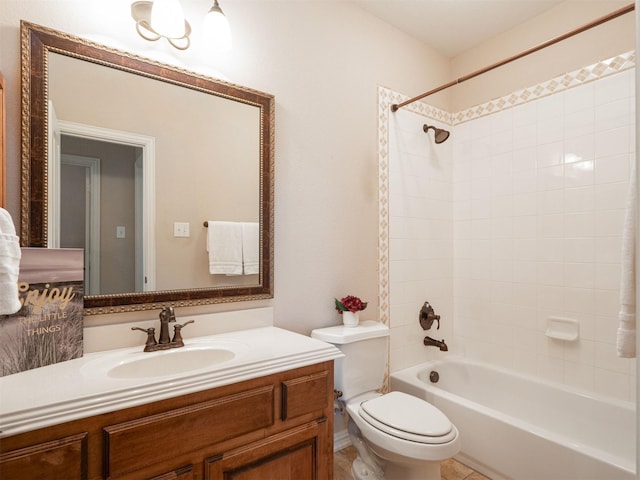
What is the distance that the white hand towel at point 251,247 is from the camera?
1.71m

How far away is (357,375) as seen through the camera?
181cm

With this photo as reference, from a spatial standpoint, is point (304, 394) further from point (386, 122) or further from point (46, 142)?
point (386, 122)

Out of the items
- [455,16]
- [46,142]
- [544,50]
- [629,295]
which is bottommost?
[629,295]

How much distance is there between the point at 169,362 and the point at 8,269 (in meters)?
0.66

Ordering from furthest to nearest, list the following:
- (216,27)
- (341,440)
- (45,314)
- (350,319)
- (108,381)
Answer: (341,440) → (350,319) → (216,27) → (45,314) → (108,381)

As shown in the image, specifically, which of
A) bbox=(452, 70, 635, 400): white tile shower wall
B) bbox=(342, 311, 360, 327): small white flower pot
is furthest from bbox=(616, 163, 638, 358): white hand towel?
bbox=(452, 70, 635, 400): white tile shower wall

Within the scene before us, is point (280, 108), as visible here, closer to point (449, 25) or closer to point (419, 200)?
point (419, 200)

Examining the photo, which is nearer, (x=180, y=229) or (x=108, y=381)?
(x=108, y=381)

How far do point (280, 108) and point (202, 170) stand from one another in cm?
55

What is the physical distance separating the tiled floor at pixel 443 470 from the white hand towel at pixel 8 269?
→ 5.52ft

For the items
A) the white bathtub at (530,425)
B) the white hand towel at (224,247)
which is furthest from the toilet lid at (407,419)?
the white hand towel at (224,247)

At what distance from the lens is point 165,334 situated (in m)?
1.40

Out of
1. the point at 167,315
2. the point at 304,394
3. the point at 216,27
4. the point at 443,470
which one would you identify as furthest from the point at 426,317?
the point at 216,27

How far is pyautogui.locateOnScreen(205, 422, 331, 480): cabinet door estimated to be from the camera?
111 centimetres
